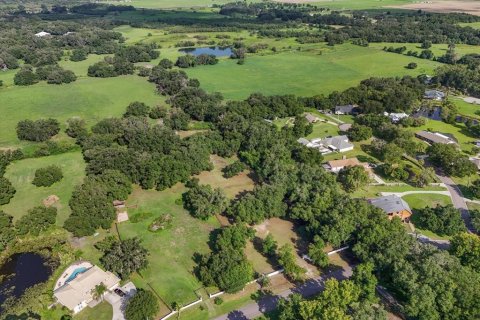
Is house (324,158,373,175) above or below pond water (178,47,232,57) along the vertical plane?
below

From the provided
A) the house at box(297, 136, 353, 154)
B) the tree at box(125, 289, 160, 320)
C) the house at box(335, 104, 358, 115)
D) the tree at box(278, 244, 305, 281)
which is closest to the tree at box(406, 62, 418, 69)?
the house at box(335, 104, 358, 115)

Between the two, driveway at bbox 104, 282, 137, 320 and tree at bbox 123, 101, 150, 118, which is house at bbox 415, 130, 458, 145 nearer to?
tree at bbox 123, 101, 150, 118

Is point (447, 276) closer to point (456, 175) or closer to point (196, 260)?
point (196, 260)

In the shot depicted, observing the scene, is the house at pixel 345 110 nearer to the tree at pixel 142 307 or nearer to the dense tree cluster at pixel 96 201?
the dense tree cluster at pixel 96 201

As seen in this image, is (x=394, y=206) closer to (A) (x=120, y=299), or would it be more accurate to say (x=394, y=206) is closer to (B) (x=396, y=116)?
(A) (x=120, y=299)

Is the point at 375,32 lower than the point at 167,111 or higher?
higher

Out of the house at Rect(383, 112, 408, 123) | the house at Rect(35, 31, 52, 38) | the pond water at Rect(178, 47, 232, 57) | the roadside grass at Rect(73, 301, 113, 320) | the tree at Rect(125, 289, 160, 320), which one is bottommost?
the roadside grass at Rect(73, 301, 113, 320)

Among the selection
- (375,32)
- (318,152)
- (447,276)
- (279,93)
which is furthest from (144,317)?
(375,32)

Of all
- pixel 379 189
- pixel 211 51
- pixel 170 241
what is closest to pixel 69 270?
pixel 170 241
